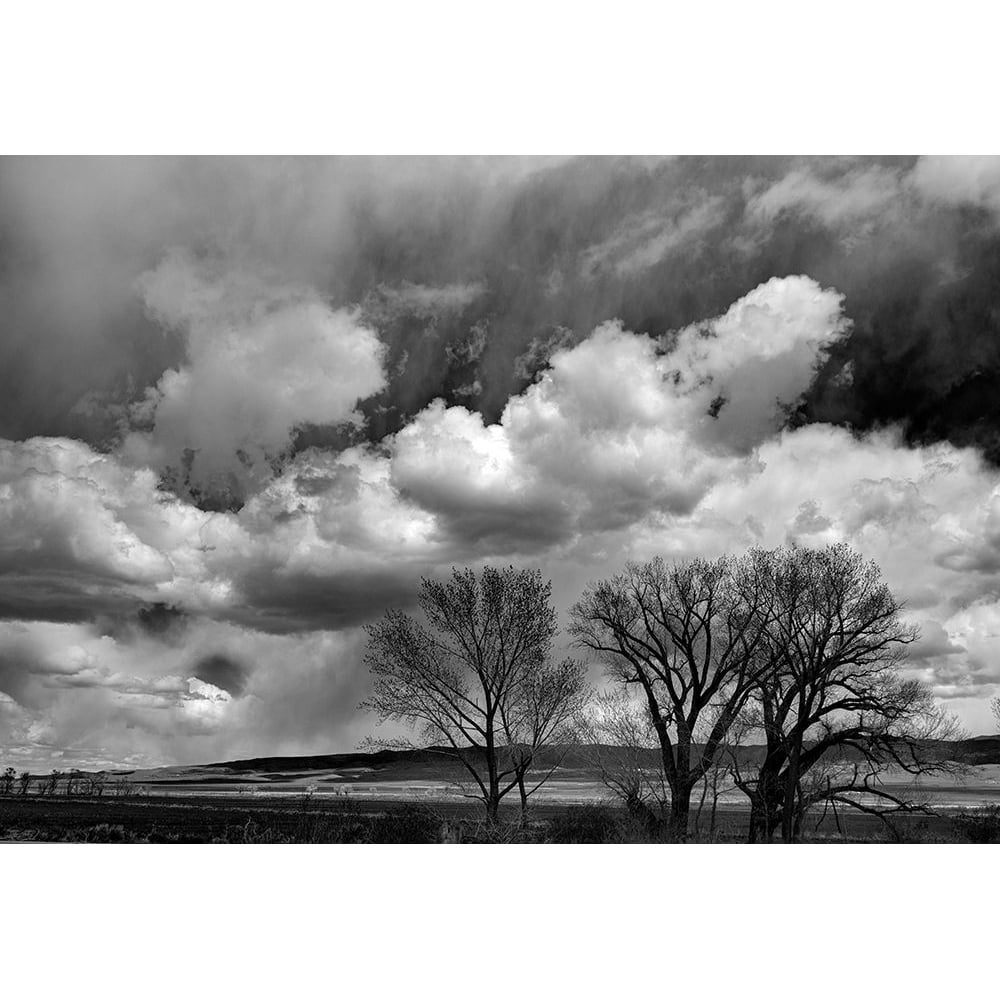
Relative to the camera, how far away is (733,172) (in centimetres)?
1498

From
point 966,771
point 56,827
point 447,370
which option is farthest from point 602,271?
point 56,827

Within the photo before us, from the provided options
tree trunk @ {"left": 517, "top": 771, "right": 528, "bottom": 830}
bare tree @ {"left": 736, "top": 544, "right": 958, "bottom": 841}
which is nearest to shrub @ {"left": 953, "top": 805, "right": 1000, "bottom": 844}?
bare tree @ {"left": 736, "top": 544, "right": 958, "bottom": 841}

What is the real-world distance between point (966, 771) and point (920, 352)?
24.8 ft

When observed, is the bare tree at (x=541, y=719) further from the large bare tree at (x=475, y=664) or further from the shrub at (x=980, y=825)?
the shrub at (x=980, y=825)

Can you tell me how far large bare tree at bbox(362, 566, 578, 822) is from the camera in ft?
53.6

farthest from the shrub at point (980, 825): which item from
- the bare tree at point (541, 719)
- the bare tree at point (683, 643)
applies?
the bare tree at point (541, 719)

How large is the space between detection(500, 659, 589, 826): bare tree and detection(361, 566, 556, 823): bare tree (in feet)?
0.18

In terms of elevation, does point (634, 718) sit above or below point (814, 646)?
below

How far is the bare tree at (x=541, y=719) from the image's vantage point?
16.3 m

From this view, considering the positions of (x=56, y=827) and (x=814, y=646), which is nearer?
(x=56, y=827)

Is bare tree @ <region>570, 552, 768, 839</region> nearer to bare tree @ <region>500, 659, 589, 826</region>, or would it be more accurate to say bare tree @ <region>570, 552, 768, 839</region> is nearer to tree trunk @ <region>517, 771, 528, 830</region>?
bare tree @ <region>500, 659, 589, 826</region>
